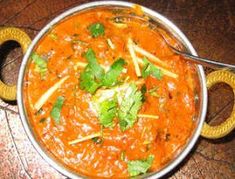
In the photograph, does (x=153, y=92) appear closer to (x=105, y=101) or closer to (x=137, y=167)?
(x=105, y=101)

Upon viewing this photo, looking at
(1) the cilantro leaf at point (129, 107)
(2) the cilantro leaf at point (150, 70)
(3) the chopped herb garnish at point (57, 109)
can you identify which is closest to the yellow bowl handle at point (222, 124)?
(2) the cilantro leaf at point (150, 70)

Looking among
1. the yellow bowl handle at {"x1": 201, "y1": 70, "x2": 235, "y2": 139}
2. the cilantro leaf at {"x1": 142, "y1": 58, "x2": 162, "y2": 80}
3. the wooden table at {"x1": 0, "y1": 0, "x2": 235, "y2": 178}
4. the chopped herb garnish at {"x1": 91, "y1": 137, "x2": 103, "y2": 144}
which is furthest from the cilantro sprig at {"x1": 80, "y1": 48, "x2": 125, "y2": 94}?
the wooden table at {"x1": 0, "y1": 0, "x2": 235, "y2": 178}

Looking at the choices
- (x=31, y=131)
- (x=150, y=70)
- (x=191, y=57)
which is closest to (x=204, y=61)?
(x=191, y=57)

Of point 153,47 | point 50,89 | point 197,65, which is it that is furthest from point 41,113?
point 197,65

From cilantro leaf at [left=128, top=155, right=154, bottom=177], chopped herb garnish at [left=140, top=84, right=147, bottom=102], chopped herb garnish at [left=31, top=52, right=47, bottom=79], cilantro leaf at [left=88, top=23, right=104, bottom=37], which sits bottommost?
cilantro leaf at [left=128, top=155, right=154, bottom=177]

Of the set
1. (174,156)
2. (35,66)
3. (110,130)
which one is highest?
(35,66)

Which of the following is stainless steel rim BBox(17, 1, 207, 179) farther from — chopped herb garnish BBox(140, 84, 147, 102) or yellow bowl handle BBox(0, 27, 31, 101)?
chopped herb garnish BBox(140, 84, 147, 102)

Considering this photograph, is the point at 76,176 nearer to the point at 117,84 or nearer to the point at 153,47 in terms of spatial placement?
the point at 117,84
